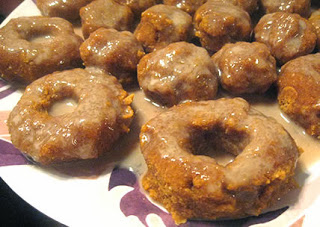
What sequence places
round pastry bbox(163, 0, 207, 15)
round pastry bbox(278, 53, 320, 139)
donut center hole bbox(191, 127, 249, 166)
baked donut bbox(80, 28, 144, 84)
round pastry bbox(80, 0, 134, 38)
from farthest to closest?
round pastry bbox(163, 0, 207, 15), round pastry bbox(80, 0, 134, 38), baked donut bbox(80, 28, 144, 84), round pastry bbox(278, 53, 320, 139), donut center hole bbox(191, 127, 249, 166)

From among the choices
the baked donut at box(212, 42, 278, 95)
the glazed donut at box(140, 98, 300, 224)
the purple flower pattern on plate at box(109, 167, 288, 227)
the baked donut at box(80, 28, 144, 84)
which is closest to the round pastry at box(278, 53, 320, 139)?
the baked donut at box(212, 42, 278, 95)

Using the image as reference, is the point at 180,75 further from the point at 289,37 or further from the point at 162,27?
the point at 289,37

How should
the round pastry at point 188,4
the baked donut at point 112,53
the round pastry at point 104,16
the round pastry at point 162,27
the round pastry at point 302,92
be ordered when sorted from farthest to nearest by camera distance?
the round pastry at point 188,4
the round pastry at point 104,16
the round pastry at point 162,27
the baked donut at point 112,53
the round pastry at point 302,92

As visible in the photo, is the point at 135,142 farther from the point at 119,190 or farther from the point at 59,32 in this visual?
the point at 59,32

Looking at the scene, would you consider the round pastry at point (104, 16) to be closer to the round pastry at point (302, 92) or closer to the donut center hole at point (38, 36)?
the donut center hole at point (38, 36)

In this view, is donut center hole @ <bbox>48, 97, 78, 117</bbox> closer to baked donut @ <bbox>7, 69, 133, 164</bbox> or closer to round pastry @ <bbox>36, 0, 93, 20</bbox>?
baked donut @ <bbox>7, 69, 133, 164</bbox>

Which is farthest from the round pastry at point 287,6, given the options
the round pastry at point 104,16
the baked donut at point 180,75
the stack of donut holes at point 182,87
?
the round pastry at point 104,16

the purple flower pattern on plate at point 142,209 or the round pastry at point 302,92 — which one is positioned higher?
the round pastry at point 302,92
